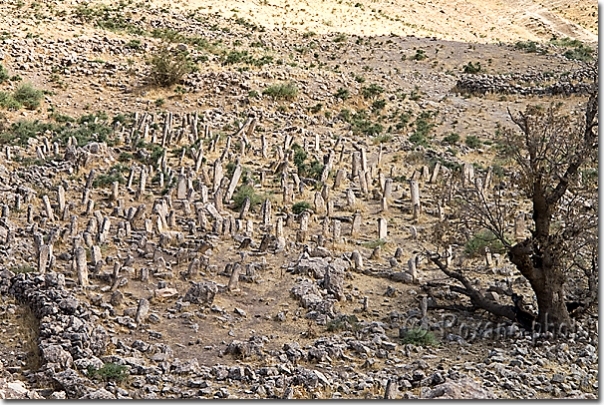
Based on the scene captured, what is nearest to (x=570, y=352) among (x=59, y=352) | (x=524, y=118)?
(x=524, y=118)

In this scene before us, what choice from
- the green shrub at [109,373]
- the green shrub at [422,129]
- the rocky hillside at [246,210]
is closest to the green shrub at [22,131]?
the rocky hillside at [246,210]

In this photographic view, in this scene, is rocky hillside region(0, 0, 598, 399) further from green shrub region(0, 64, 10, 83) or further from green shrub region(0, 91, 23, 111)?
green shrub region(0, 64, 10, 83)

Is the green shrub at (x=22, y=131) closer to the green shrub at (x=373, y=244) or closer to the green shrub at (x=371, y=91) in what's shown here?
the green shrub at (x=373, y=244)

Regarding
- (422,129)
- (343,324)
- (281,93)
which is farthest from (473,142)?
(343,324)

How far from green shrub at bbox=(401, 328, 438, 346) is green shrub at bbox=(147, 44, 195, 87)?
1212 cm

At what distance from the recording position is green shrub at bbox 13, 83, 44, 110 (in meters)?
15.9

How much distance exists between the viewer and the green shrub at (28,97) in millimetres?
15883

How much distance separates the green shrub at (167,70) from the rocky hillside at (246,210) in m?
0.06

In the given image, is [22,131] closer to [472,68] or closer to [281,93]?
[281,93]

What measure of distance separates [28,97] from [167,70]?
341cm

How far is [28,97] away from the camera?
1598 cm

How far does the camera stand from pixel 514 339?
7441 millimetres

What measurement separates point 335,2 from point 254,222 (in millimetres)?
23119

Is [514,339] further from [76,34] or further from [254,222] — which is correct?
[76,34]
